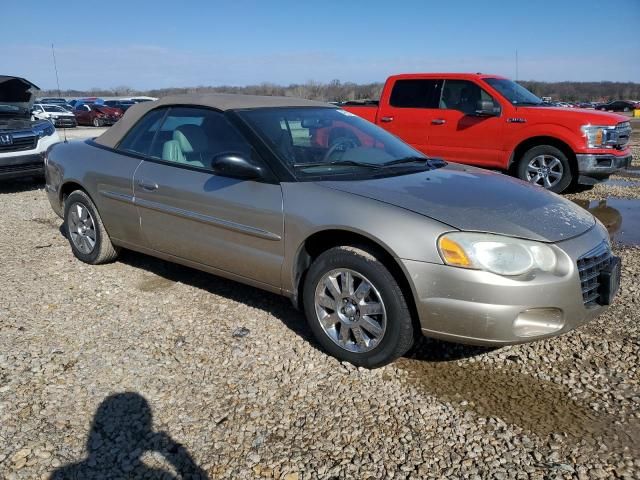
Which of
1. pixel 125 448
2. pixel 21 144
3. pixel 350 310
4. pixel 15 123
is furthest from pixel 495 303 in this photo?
pixel 15 123

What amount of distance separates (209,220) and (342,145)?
107 cm

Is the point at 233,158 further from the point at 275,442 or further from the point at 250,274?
the point at 275,442

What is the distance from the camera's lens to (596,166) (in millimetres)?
7695

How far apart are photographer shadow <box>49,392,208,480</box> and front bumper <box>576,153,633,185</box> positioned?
6916 mm

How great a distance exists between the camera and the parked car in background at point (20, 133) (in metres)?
8.23

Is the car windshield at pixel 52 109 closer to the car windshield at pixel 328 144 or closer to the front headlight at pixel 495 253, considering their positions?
the car windshield at pixel 328 144

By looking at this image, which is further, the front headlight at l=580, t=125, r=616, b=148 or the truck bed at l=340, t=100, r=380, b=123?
the truck bed at l=340, t=100, r=380, b=123

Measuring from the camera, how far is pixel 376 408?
2781 mm

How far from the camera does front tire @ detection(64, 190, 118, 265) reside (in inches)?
186

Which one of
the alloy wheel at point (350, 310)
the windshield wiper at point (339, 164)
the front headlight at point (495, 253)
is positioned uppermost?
the windshield wiper at point (339, 164)

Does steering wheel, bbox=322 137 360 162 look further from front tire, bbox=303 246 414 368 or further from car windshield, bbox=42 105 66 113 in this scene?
car windshield, bbox=42 105 66 113

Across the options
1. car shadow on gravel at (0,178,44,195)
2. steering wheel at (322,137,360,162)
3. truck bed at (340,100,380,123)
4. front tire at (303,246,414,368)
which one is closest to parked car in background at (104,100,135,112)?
car shadow on gravel at (0,178,44,195)

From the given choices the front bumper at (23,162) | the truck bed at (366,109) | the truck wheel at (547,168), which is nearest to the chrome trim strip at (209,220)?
the front bumper at (23,162)

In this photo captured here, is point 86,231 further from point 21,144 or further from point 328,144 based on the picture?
point 21,144
